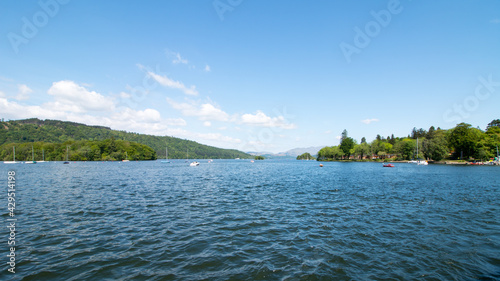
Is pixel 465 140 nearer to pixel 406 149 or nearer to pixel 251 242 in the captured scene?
pixel 406 149

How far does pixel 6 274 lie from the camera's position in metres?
8.91

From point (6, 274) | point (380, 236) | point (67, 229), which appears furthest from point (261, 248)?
point (67, 229)

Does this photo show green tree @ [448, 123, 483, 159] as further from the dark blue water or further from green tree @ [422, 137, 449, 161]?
the dark blue water

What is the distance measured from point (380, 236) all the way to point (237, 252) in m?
8.86

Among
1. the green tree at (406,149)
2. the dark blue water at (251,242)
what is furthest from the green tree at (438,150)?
the dark blue water at (251,242)

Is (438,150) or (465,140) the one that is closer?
(465,140)

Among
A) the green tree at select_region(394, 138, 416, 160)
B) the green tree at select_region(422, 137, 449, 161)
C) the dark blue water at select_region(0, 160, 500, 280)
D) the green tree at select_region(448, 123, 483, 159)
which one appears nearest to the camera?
the dark blue water at select_region(0, 160, 500, 280)

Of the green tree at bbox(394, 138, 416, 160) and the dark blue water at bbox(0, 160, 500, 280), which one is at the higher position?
the green tree at bbox(394, 138, 416, 160)

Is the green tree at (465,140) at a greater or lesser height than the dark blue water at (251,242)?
greater

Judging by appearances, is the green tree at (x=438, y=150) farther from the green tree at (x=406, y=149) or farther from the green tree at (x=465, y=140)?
the green tree at (x=406, y=149)

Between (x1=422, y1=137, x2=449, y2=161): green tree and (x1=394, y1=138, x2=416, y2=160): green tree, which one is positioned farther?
(x1=394, y1=138, x2=416, y2=160): green tree

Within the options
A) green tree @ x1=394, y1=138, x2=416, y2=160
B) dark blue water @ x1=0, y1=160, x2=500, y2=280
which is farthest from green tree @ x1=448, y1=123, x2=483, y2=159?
dark blue water @ x1=0, y1=160, x2=500, y2=280

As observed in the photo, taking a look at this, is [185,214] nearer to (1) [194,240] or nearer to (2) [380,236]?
(1) [194,240]

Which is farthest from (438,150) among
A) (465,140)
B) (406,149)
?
(406,149)
